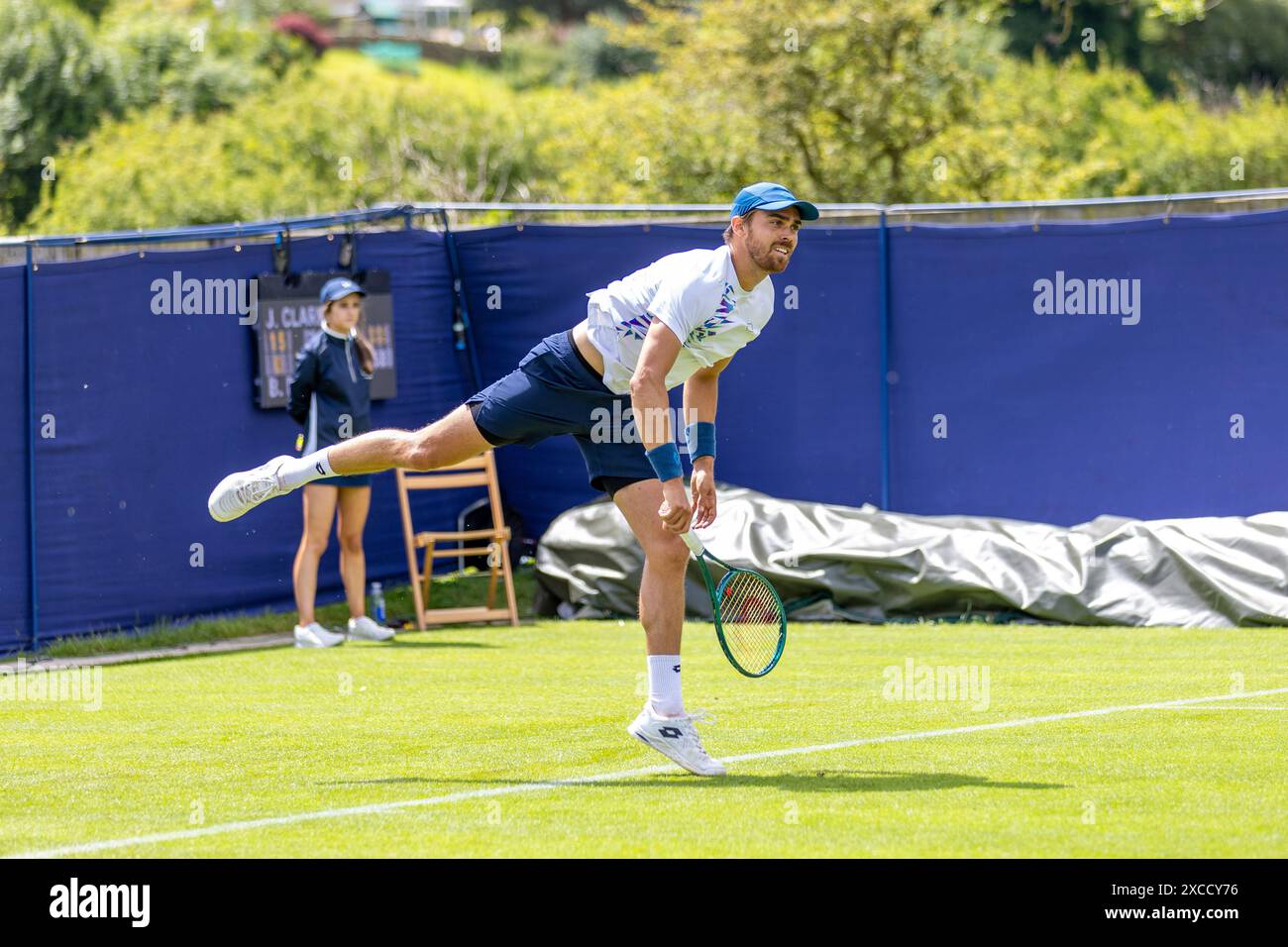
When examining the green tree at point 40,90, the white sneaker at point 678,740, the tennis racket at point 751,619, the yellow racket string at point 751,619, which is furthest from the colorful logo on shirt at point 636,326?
the green tree at point 40,90

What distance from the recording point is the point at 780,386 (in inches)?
596

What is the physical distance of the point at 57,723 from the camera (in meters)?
9.21

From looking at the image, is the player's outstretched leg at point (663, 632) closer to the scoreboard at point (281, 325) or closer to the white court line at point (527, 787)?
the white court line at point (527, 787)

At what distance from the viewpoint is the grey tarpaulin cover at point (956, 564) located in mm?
12531

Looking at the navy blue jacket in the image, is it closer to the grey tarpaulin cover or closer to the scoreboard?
the scoreboard

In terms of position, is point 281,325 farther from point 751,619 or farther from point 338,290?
point 751,619

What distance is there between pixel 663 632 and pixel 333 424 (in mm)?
5571

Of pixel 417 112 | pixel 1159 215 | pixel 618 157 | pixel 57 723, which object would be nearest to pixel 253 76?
pixel 417 112

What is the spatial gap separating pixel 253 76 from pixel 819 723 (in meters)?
44.4

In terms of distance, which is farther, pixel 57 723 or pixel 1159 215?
pixel 1159 215

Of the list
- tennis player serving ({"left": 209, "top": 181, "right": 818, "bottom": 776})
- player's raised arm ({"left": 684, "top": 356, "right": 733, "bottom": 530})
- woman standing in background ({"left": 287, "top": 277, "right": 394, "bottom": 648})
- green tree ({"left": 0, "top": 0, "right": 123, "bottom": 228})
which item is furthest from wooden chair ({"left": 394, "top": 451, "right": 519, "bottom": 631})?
green tree ({"left": 0, "top": 0, "right": 123, "bottom": 228})

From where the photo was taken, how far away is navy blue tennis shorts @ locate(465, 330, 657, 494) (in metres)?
7.67

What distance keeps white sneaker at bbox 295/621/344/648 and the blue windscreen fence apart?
3.80ft
